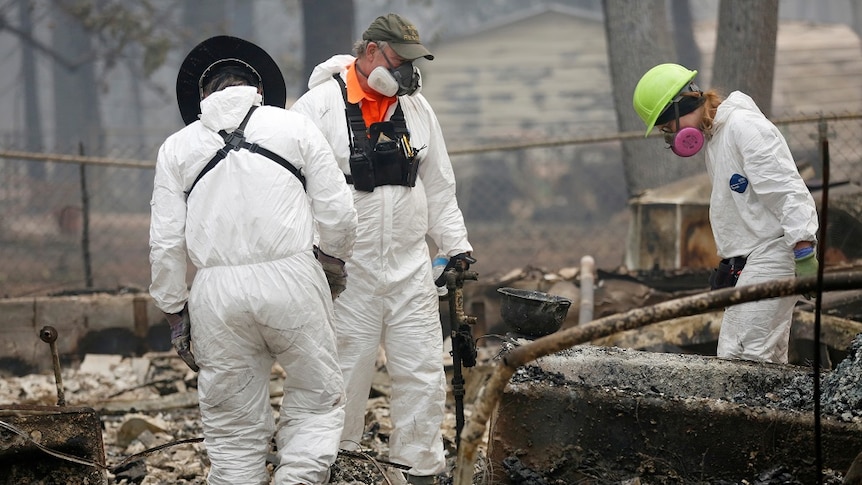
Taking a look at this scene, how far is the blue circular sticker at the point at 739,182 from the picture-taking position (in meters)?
4.78

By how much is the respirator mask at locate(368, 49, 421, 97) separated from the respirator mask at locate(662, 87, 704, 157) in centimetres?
130

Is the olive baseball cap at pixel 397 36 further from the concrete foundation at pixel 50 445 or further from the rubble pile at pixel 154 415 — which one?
the concrete foundation at pixel 50 445

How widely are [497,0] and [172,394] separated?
3205 centimetres

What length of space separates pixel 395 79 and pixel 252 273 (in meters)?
1.33

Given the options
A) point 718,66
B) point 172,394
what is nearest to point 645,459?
point 172,394

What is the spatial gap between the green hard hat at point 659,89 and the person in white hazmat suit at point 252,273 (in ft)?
5.65

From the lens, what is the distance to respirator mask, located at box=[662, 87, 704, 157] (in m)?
4.80

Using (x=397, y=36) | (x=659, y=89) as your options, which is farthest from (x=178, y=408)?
(x=659, y=89)

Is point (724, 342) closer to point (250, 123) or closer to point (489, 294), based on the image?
point (250, 123)

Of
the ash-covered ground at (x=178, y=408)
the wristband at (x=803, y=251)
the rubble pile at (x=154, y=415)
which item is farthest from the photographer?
the rubble pile at (x=154, y=415)

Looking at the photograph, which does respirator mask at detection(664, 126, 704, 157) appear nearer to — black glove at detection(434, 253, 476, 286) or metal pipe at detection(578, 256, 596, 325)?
black glove at detection(434, 253, 476, 286)

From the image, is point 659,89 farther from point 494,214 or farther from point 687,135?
point 494,214

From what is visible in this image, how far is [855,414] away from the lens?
3.98 metres

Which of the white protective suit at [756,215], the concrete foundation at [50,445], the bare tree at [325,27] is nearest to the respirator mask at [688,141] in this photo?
the white protective suit at [756,215]
